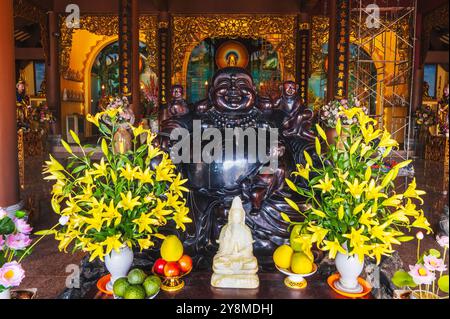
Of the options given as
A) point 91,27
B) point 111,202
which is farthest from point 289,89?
point 91,27

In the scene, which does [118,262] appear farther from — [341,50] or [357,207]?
[341,50]

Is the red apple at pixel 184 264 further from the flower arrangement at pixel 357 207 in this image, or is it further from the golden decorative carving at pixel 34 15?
the golden decorative carving at pixel 34 15

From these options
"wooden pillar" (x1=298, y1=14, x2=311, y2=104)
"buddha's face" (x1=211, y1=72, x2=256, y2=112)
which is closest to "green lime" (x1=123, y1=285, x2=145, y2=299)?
"buddha's face" (x1=211, y1=72, x2=256, y2=112)

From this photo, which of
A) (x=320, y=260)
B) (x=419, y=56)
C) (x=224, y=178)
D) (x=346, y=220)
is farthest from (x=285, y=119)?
(x=419, y=56)

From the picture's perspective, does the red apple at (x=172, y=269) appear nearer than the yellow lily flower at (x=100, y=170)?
No

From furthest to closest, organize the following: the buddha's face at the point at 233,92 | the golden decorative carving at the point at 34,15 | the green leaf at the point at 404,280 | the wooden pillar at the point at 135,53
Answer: the golden decorative carving at the point at 34,15 < the wooden pillar at the point at 135,53 < the buddha's face at the point at 233,92 < the green leaf at the point at 404,280

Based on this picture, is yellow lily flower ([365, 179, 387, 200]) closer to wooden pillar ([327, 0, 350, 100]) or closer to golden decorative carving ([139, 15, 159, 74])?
wooden pillar ([327, 0, 350, 100])

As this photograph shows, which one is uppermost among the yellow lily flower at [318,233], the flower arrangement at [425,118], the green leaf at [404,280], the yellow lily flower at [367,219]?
the flower arrangement at [425,118]

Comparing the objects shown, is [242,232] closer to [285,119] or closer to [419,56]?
[285,119]

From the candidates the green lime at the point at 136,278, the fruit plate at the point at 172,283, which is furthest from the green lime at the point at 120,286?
the fruit plate at the point at 172,283

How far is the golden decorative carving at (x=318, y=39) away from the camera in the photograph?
8945mm

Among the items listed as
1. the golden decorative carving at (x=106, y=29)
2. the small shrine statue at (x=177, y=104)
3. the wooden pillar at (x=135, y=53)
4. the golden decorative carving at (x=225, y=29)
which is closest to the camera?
the small shrine statue at (x=177, y=104)

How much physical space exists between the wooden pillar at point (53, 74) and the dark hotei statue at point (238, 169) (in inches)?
313

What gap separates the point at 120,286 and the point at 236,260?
1.19 ft
